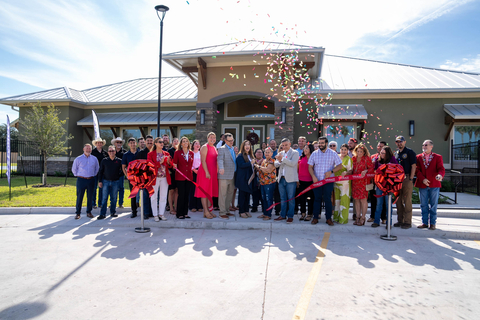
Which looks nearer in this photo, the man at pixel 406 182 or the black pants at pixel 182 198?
the man at pixel 406 182

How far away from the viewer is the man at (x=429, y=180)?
20.7 ft

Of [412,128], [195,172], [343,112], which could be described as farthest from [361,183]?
[412,128]

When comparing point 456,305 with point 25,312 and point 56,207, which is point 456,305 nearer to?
point 25,312

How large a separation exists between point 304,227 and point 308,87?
30.9 ft

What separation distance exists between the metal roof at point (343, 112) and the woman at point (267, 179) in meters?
6.89

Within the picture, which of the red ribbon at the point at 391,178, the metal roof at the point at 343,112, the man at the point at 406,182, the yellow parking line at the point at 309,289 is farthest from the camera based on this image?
the metal roof at the point at 343,112

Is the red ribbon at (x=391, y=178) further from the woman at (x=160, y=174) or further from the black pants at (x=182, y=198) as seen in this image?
the woman at (x=160, y=174)

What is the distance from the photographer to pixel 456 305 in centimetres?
320

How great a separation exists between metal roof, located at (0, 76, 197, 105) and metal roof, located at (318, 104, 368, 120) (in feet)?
23.9

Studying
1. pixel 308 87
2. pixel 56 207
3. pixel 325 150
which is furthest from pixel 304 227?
pixel 308 87

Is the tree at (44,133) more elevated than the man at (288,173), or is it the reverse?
the tree at (44,133)

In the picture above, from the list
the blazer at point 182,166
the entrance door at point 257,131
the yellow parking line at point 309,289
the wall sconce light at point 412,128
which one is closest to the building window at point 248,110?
the entrance door at point 257,131

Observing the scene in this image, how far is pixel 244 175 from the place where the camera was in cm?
742

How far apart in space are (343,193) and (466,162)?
10144 mm
